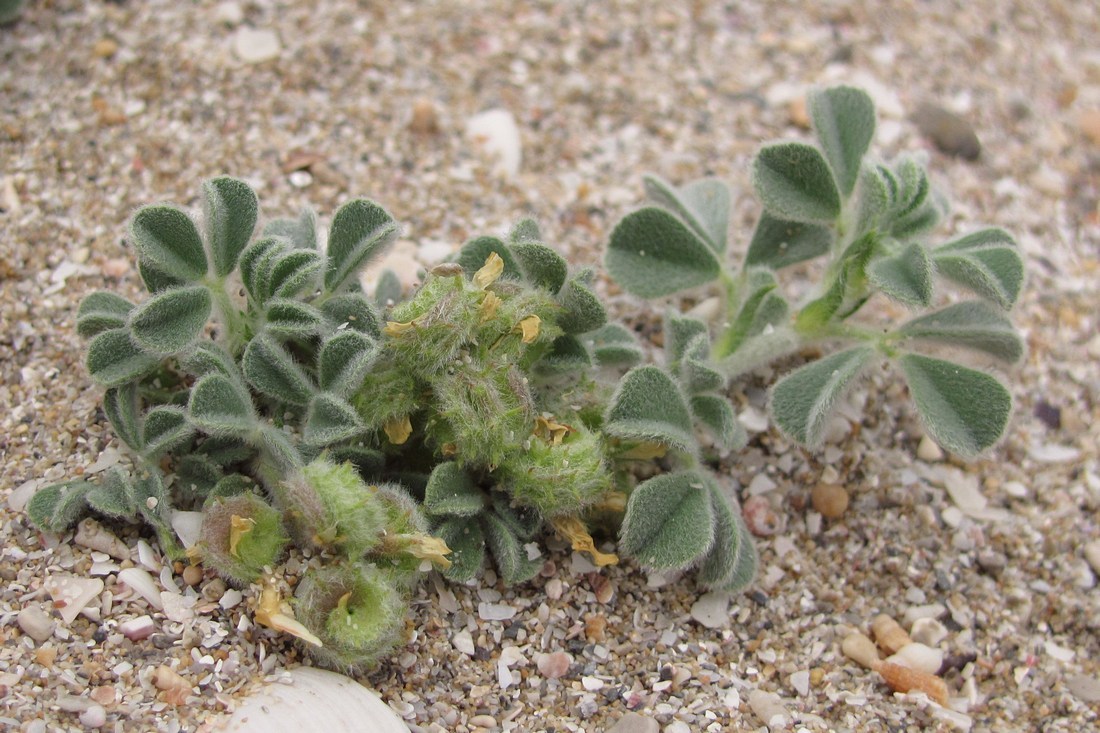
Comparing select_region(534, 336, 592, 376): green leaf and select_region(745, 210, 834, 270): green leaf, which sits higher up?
select_region(534, 336, 592, 376): green leaf

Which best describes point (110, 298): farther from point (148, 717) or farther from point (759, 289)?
point (759, 289)

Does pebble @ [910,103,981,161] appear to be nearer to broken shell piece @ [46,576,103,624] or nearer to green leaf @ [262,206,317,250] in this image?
green leaf @ [262,206,317,250]

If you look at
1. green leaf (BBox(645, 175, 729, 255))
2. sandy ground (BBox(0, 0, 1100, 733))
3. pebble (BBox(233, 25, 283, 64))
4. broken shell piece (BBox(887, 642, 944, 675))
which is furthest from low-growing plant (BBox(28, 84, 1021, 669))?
pebble (BBox(233, 25, 283, 64))

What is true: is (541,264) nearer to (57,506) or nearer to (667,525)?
(667,525)

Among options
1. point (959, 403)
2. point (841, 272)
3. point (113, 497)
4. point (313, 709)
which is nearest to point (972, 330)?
point (959, 403)

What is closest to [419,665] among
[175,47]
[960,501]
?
Answer: [960,501]

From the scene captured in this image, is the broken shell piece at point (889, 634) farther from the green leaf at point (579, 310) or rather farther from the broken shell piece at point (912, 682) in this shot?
the green leaf at point (579, 310)

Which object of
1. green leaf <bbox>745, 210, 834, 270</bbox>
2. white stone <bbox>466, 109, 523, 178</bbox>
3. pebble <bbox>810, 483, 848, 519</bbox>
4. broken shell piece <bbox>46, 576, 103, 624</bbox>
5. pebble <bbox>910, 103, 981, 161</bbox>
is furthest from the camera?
pebble <bbox>910, 103, 981, 161</bbox>
